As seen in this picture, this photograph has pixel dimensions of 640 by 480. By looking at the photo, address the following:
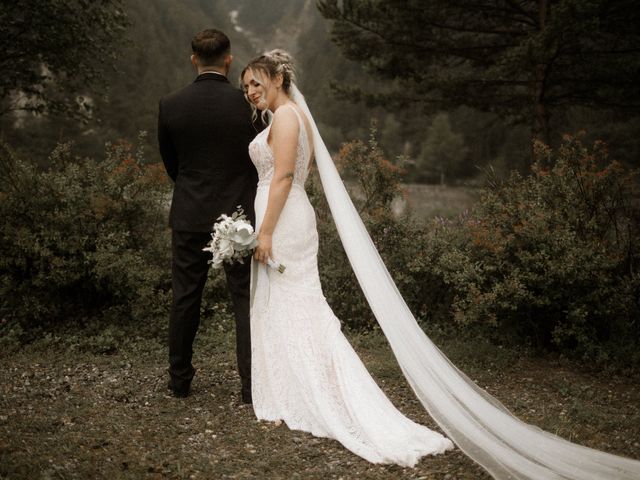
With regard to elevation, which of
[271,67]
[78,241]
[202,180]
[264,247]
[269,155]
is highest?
[271,67]

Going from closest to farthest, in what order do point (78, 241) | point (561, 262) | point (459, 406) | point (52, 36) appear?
point (459, 406)
point (561, 262)
point (78, 241)
point (52, 36)

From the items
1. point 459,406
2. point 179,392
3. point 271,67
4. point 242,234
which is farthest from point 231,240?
point 459,406

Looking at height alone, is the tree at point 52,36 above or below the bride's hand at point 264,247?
above

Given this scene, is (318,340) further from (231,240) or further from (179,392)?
(179,392)

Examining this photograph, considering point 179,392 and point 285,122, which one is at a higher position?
point 285,122

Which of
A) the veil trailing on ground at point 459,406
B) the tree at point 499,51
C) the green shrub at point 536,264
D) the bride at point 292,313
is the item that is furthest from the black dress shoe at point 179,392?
the tree at point 499,51

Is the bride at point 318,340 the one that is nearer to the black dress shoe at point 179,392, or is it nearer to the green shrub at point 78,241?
the black dress shoe at point 179,392

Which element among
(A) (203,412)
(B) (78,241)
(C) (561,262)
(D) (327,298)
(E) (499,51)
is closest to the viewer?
(A) (203,412)

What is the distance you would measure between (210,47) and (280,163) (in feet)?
3.21

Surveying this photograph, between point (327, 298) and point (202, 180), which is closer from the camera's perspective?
point (202, 180)

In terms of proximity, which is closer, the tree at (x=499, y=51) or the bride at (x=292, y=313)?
the bride at (x=292, y=313)

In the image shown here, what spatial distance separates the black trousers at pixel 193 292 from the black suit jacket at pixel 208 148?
147 millimetres

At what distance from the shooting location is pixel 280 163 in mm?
3662

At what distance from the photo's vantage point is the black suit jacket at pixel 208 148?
3867mm
